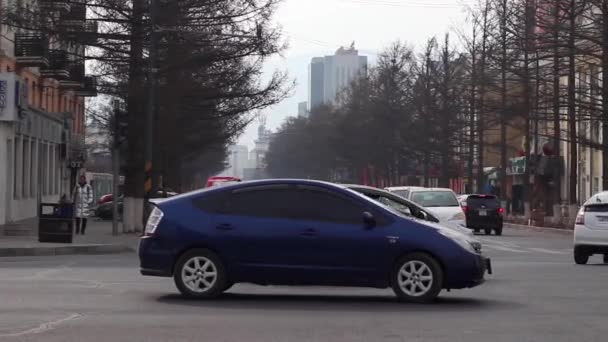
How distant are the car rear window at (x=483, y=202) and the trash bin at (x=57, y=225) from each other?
20.3 meters

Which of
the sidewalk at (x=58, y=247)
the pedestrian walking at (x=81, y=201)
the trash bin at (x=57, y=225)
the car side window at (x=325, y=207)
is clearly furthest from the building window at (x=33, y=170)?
the car side window at (x=325, y=207)

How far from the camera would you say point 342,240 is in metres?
15.0

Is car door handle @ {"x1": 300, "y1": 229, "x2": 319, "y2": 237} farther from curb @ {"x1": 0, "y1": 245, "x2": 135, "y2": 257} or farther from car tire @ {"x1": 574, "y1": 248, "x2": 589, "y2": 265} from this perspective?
curb @ {"x1": 0, "y1": 245, "x2": 135, "y2": 257}

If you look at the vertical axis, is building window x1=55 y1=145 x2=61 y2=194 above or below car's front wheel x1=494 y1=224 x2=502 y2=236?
above

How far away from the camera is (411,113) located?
274 feet

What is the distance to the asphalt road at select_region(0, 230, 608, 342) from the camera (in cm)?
1184

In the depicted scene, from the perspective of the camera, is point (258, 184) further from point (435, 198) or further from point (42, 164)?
point (42, 164)

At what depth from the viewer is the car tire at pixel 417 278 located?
49.0 feet

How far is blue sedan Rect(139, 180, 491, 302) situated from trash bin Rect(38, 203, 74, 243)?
1452 centimetres

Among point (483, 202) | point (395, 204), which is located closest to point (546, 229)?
point (483, 202)

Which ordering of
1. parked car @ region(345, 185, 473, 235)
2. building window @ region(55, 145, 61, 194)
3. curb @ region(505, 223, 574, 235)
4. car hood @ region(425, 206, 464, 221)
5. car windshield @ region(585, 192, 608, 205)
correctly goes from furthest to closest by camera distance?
building window @ region(55, 145, 61, 194) < curb @ region(505, 223, 574, 235) < car hood @ region(425, 206, 464, 221) < car windshield @ region(585, 192, 608, 205) < parked car @ region(345, 185, 473, 235)

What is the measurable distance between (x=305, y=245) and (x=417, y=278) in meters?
1.44

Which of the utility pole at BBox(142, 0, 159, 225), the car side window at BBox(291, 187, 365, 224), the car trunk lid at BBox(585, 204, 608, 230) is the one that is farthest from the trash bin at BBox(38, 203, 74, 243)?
the car side window at BBox(291, 187, 365, 224)

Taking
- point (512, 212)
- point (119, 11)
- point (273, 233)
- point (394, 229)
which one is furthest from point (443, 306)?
point (512, 212)
